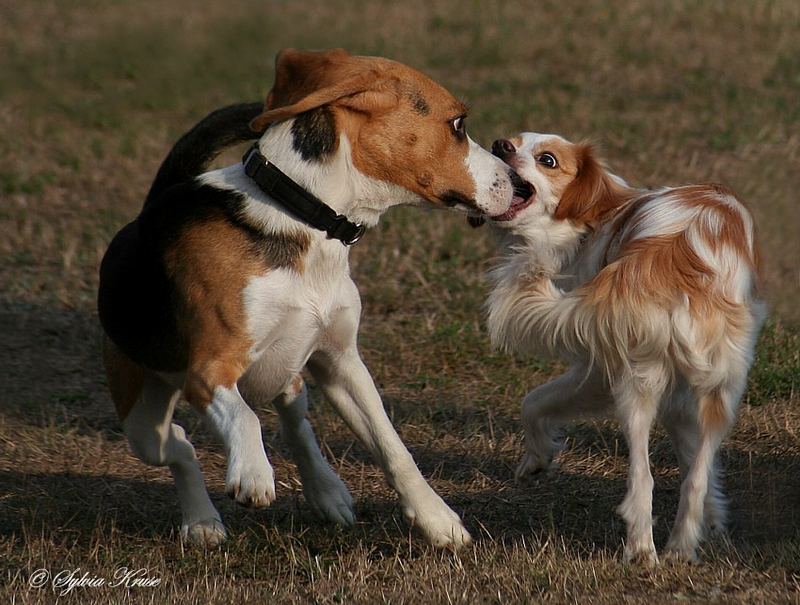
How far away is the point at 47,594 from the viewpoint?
4445 mm

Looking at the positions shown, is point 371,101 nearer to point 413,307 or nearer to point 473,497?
point 473,497

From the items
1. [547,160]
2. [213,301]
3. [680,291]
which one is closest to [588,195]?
[547,160]

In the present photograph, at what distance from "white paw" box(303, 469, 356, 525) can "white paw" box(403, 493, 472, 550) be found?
1.60 feet

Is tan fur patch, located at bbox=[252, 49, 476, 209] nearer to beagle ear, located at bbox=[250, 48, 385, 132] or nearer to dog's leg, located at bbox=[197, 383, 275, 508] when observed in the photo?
beagle ear, located at bbox=[250, 48, 385, 132]

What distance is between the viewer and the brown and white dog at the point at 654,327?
4430mm

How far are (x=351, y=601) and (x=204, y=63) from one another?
A: 10895mm

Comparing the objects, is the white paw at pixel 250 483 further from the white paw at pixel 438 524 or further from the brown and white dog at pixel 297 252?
the white paw at pixel 438 524

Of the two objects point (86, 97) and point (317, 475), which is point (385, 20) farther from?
point (317, 475)

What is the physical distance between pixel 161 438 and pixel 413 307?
3045mm

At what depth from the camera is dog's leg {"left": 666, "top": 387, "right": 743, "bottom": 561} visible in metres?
4.45

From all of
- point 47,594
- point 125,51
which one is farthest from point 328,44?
point 47,594

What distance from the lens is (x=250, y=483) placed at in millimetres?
4016

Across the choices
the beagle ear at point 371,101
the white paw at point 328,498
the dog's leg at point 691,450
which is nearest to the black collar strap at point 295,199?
the beagle ear at point 371,101

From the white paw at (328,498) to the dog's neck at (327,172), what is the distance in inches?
46.6
